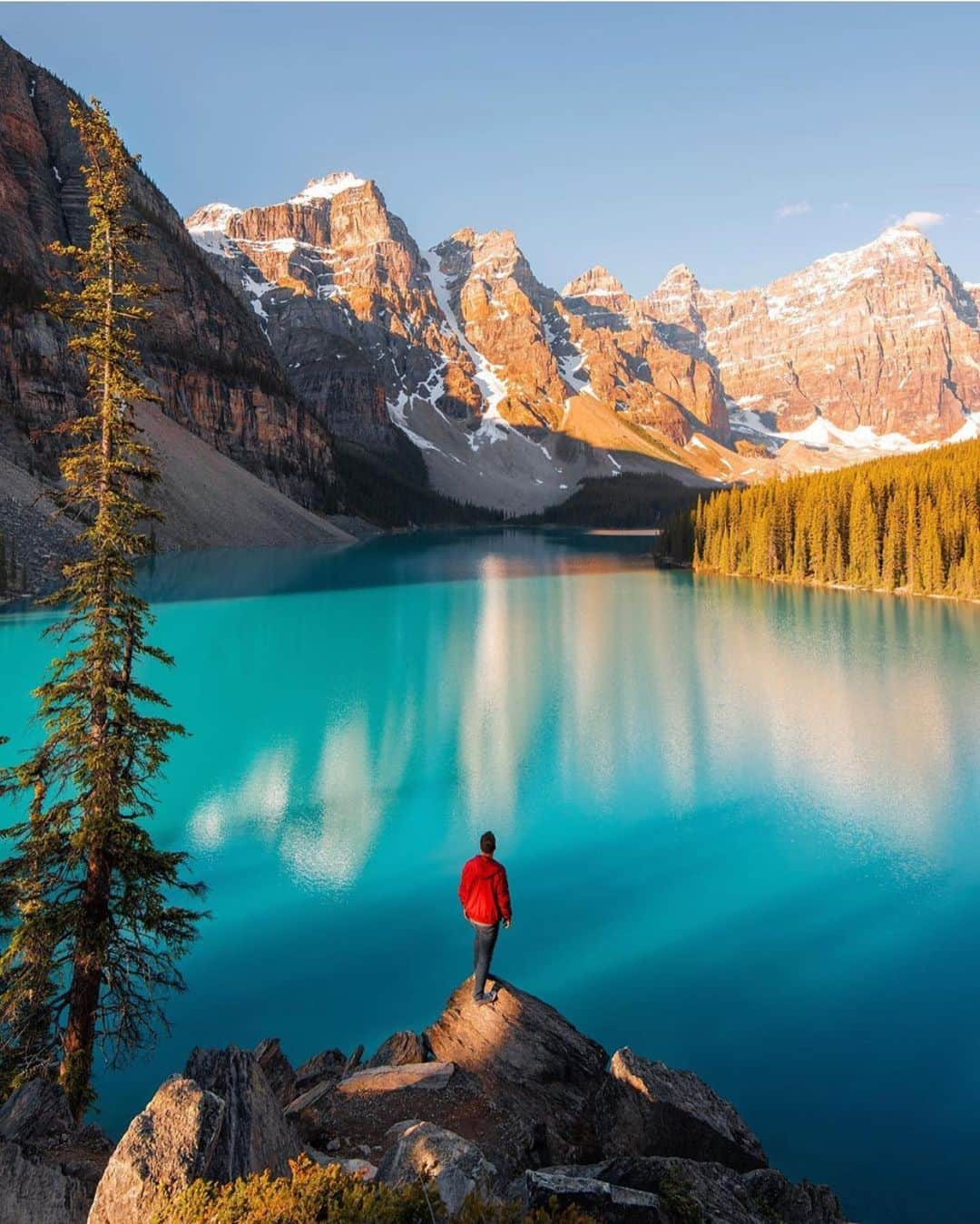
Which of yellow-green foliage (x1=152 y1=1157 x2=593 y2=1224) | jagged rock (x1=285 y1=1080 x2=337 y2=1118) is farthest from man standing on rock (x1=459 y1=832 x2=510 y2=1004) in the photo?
yellow-green foliage (x1=152 y1=1157 x2=593 y2=1224)

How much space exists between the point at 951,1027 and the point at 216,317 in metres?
183

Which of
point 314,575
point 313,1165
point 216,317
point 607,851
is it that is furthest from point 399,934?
point 216,317

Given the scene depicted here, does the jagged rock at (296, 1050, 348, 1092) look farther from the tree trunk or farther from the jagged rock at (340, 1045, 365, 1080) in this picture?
the tree trunk

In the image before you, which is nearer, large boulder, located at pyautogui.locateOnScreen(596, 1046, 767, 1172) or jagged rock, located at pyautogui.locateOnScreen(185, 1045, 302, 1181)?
jagged rock, located at pyautogui.locateOnScreen(185, 1045, 302, 1181)

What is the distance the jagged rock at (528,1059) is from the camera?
8.73 meters

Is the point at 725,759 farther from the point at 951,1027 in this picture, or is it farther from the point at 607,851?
the point at 951,1027

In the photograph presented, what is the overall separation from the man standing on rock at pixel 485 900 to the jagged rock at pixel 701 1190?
3432mm

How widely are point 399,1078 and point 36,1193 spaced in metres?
4.11

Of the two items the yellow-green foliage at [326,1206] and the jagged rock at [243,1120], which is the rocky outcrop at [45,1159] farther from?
the yellow-green foliage at [326,1206]

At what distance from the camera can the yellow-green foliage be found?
4461 millimetres

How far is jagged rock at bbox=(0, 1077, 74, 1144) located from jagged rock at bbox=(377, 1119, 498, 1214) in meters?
3.65

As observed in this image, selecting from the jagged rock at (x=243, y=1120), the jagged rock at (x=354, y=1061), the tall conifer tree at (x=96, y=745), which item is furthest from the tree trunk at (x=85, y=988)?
the jagged rock at (x=243, y=1120)

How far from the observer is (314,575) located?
3442 inches

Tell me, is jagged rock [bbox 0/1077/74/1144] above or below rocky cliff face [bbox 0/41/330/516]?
below
